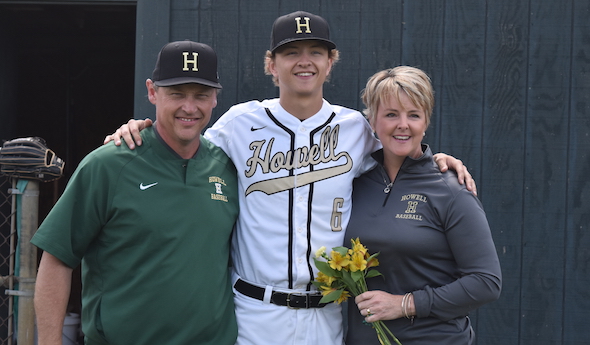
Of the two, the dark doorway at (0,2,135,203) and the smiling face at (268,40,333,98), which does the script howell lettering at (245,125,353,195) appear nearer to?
the smiling face at (268,40,333,98)

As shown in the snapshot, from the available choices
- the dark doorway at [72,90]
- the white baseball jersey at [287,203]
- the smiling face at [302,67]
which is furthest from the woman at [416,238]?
the dark doorway at [72,90]

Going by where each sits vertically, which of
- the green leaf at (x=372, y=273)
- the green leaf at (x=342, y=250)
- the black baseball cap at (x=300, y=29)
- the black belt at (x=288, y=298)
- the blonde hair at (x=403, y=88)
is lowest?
the black belt at (x=288, y=298)

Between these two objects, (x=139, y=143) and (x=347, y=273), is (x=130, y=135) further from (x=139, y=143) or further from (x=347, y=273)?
(x=347, y=273)

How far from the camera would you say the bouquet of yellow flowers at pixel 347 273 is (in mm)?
2301

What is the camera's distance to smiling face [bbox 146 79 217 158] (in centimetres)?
236

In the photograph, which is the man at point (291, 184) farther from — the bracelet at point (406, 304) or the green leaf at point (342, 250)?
the bracelet at point (406, 304)

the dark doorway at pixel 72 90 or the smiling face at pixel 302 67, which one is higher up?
the dark doorway at pixel 72 90

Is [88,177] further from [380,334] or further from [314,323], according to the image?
[380,334]

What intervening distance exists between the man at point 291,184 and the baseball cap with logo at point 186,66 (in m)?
0.26

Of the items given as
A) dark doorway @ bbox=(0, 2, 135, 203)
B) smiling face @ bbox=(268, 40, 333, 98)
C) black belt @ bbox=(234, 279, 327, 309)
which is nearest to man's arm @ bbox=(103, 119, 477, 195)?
smiling face @ bbox=(268, 40, 333, 98)

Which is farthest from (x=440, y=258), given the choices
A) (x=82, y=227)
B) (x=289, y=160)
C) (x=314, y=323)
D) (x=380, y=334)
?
(x=82, y=227)

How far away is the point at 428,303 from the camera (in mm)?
2303

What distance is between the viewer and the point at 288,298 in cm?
245

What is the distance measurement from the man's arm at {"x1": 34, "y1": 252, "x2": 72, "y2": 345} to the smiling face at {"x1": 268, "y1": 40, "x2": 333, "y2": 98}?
3.91ft
